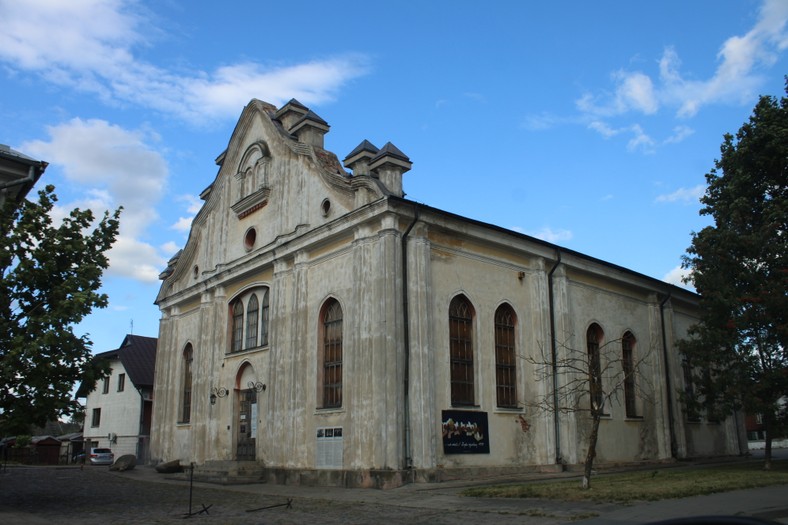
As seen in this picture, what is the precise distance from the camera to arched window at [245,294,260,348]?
90.8ft

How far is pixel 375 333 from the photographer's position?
20562 mm

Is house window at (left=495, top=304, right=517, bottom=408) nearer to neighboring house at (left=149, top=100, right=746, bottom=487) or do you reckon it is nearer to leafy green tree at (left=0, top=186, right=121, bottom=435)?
neighboring house at (left=149, top=100, right=746, bottom=487)

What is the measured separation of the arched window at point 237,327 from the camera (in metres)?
28.6

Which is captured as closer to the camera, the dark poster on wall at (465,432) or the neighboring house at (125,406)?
the dark poster on wall at (465,432)

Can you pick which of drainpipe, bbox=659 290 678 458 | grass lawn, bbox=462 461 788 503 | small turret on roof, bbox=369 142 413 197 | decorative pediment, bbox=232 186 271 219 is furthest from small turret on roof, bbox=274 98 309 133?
drainpipe, bbox=659 290 678 458

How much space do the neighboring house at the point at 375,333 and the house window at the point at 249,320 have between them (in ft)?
0.27

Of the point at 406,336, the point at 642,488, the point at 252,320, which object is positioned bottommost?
the point at 642,488

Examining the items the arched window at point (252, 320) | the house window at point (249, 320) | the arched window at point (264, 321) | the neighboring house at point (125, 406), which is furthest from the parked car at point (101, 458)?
the arched window at point (264, 321)

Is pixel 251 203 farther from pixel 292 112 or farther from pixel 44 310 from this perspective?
pixel 44 310

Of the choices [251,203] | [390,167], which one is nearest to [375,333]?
[390,167]

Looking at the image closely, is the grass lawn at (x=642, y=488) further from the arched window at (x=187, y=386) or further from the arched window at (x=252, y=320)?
the arched window at (x=187, y=386)

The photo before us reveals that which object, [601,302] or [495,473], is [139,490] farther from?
[601,302]

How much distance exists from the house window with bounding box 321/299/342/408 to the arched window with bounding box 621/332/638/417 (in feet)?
44.1

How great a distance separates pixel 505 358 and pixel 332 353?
6.11 metres
